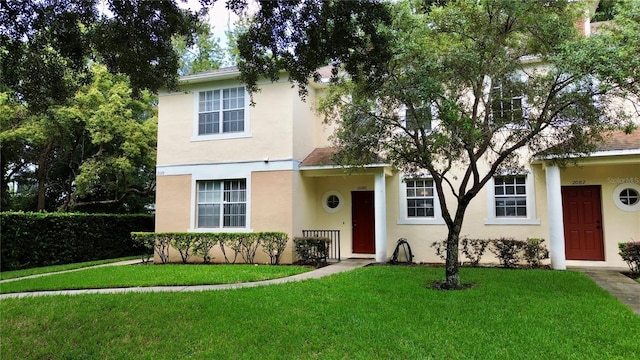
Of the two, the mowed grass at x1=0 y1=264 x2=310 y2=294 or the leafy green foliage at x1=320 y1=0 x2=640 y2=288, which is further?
the mowed grass at x1=0 y1=264 x2=310 y2=294

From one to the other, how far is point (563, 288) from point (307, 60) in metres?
6.34

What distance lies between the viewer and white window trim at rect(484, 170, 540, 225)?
37.9ft

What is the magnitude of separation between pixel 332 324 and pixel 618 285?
630cm

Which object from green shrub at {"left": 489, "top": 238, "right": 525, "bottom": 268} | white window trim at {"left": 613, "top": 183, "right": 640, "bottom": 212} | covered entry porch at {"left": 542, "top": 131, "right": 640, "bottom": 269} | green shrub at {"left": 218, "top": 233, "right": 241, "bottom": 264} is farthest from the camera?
green shrub at {"left": 218, "top": 233, "right": 241, "bottom": 264}

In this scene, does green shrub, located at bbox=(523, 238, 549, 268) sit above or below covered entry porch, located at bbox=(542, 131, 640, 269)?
below

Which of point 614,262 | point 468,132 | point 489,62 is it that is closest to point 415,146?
point 468,132

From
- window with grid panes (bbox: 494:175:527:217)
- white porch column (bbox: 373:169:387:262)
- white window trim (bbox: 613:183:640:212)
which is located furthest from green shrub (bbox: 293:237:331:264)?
white window trim (bbox: 613:183:640:212)

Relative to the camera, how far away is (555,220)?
10.4 metres

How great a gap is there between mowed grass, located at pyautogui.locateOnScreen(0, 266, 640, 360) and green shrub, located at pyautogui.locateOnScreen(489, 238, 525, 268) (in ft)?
8.79

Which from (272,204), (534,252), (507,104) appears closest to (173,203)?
(272,204)

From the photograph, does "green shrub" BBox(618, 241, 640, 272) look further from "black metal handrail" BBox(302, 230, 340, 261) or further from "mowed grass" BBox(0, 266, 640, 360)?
"black metal handrail" BBox(302, 230, 340, 261)

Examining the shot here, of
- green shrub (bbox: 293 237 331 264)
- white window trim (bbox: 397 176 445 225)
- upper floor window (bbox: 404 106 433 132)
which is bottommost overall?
green shrub (bbox: 293 237 331 264)

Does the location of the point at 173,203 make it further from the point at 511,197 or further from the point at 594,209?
the point at 594,209

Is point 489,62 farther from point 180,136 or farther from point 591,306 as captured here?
point 180,136
